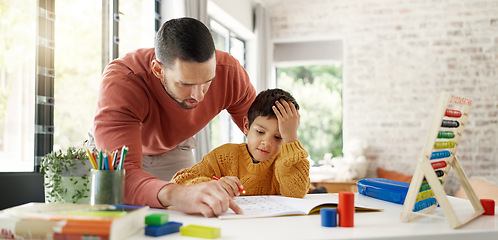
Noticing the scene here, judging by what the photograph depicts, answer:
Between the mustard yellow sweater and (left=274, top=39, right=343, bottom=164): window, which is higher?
(left=274, top=39, right=343, bottom=164): window

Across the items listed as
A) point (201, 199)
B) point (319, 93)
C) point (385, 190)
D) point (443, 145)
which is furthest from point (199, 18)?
point (443, 145)

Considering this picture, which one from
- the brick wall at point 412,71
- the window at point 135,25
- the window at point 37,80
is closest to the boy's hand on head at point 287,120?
the window at point 37,80

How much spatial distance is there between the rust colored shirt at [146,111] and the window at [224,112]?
2.36m

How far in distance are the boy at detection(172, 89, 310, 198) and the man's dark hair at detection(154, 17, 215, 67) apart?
332mm

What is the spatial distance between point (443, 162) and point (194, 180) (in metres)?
0.69

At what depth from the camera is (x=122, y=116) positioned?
52.1 inches

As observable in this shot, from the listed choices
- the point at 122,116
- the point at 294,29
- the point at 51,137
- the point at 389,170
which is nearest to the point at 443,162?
the point at 122,116

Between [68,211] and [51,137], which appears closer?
[68,211]

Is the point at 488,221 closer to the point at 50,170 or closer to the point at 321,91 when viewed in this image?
the point at 50,170

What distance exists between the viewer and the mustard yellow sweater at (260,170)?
141 cm

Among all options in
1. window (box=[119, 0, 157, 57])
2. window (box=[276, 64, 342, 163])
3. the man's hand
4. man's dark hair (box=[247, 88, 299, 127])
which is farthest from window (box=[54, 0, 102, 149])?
window (box=[276, 64, 342, 163])

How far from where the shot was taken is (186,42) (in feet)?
4.33

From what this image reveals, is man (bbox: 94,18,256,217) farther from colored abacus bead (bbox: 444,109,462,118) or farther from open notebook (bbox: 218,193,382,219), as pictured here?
colored abacus bead (bbox: 444,109,462,118)

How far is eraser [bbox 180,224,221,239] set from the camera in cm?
73
